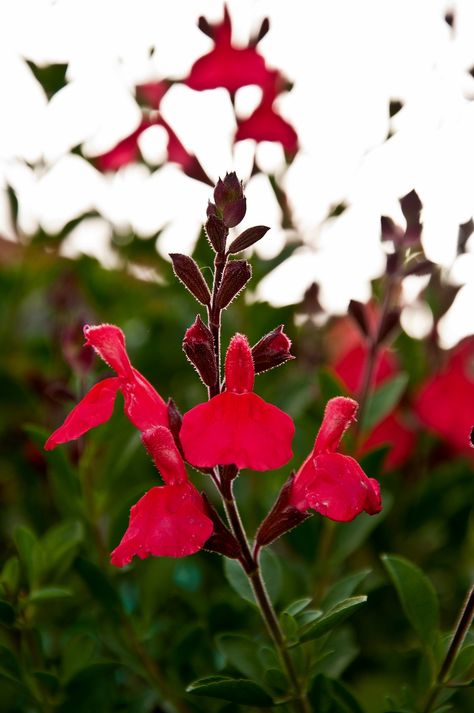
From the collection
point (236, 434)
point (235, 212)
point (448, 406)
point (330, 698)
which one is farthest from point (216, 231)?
point (448, 406)

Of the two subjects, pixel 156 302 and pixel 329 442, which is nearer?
pixel 329 442

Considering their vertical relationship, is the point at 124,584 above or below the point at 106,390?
below

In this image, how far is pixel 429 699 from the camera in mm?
616

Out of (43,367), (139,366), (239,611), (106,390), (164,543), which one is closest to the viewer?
(164,543)

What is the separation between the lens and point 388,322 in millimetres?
808

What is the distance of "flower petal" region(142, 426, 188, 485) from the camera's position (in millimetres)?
564

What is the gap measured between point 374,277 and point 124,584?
528 mm

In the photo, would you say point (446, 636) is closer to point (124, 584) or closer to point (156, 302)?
point (124, 584)

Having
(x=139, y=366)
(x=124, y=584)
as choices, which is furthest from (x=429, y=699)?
(x=139, y=366)

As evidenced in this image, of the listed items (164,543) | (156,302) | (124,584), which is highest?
(164,543)

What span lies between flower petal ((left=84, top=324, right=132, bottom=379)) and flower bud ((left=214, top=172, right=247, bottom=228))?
0.17 meters

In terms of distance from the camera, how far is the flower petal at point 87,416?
565 mm

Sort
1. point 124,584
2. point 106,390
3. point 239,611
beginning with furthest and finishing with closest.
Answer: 1. point 124,584
2. point 239,611
3. point 106,390

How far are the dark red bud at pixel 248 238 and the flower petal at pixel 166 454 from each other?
0.14 m
